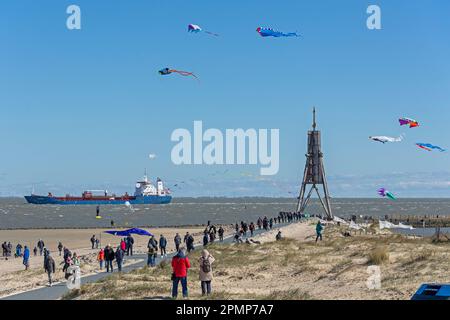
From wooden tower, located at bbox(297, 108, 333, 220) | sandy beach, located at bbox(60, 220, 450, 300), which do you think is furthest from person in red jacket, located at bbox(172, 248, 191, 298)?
wooden tower, located at bbox(297, 108, 333, 220)

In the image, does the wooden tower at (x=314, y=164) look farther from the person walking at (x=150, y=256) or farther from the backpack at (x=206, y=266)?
Answer: the backpack at (x=206, y=266)

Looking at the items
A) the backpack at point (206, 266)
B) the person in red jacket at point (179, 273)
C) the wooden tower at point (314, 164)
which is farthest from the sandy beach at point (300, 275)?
the wooden tower at point (314, 164)

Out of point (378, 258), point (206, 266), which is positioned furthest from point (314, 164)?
point (206, 266)

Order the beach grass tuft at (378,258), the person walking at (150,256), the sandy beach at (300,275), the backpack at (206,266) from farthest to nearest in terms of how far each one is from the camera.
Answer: the person walking at (150,256), the beach grass tuft at (378,258), the sandy beach at (300,275), the backpack at (206,266)

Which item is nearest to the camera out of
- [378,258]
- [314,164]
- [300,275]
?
[300,275]

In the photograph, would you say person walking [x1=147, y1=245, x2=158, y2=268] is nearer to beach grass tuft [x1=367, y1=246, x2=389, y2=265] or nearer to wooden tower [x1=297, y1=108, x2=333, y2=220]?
beach grass tuft [x1=367, y1=246, x2=389, y2=265]

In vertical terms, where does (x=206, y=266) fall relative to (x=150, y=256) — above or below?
above

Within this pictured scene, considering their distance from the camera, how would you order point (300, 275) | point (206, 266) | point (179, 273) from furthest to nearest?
point (300, 275), point (206, 266), point (179, 273)

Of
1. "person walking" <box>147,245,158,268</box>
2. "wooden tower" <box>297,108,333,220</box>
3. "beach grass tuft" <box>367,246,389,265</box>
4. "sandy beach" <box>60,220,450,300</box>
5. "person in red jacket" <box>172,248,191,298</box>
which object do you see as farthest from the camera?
"wooden tower" <box>297,108,333,220</box>

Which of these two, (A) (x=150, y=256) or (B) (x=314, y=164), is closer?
(A) (x=150, y=256)

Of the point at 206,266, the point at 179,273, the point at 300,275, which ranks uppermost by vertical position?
the point at 206,266

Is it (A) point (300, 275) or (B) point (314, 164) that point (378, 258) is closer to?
(A) point (300, 275)
